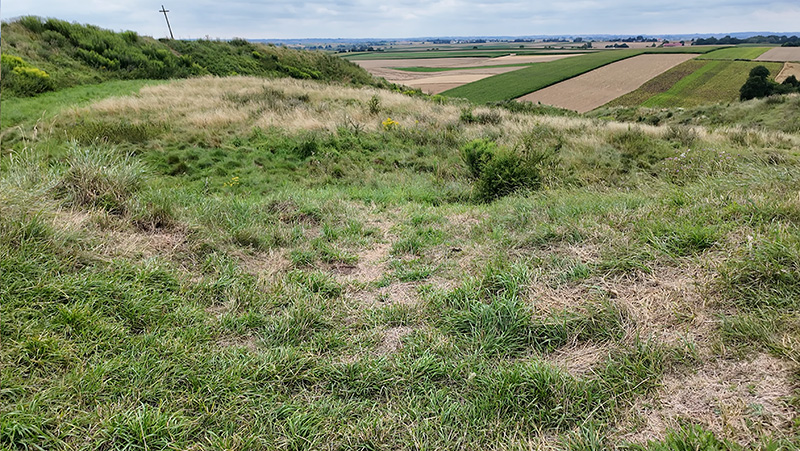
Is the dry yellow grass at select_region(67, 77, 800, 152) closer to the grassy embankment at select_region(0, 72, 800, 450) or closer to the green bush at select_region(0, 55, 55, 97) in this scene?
the green bush at select_region(0, 55, 55, 97)

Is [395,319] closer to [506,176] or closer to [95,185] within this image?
[95,185]

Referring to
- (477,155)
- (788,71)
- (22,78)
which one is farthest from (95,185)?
(788,71)

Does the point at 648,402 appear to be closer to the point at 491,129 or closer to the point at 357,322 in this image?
the point at 357,322

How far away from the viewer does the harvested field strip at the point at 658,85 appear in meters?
35.7

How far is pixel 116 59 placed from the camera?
21844mm

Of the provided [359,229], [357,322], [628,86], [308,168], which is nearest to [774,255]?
[357,322]

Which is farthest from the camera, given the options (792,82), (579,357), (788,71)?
(788,71)

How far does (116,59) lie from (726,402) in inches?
1121

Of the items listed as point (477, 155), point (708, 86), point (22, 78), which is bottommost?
point (477, 155)

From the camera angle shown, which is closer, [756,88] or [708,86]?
[756,88]

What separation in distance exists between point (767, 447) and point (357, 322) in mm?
2434

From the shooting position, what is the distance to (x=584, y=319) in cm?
282

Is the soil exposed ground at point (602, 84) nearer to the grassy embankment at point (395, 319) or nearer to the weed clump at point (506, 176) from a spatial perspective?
the weed clump at point (506, 176)

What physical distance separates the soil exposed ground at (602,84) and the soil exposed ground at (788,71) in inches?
429
